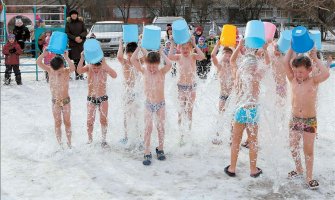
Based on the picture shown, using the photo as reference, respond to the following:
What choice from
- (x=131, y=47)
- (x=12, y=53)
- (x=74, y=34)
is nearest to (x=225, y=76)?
(x=131, y=47)

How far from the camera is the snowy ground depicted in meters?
4.15

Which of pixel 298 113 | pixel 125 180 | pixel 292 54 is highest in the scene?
pixel 292 54

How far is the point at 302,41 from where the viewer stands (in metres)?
4.12

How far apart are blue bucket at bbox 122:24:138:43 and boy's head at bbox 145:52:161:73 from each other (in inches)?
28.6

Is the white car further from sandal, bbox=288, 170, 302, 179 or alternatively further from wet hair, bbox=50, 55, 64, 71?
sandal, bbox=288, 170, 302, 179

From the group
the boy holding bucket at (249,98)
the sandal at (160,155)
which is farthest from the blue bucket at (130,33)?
the boy holding bucket at (249,98)

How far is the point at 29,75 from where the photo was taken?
11.8 m

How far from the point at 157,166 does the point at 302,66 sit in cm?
185

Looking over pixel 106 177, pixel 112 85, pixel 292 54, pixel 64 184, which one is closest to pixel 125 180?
pixel 106 177

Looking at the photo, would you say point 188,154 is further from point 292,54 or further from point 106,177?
point 292,54

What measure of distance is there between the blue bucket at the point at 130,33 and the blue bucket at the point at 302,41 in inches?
81.7

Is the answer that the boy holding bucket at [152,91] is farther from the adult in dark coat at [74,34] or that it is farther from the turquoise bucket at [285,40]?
the adult in dark coat at [74,34]

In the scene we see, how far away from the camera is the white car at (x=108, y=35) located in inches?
642

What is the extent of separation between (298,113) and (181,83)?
1.80m
